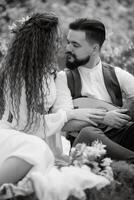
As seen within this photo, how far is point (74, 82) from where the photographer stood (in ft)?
16.6

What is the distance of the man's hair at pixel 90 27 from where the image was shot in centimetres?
536

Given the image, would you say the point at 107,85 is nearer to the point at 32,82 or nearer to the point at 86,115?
the point at 86,115

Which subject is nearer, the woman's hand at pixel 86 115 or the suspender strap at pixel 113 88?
the woman's hand at pixel 86 115

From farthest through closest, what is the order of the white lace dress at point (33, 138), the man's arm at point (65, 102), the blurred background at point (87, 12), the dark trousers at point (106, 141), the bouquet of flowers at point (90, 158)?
the blurred background at point (87, 12), the man's arm at point (65, 102), the dark trousers at point (106, 141), the bouquet of flowers at point (90, 158), the white lace dress at point (33, 138)

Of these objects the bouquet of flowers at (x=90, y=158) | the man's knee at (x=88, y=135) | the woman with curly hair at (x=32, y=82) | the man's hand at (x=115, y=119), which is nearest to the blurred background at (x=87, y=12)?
the man's hand at (x=115, y=119)

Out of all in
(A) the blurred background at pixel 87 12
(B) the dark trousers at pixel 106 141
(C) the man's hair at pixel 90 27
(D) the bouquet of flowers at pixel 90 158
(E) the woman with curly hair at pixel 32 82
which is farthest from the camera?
(A) the blurred background at pixel 87 12

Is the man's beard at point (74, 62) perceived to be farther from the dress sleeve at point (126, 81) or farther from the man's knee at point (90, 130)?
the man's knee at point (90, 130)

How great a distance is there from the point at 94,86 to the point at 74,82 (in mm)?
211

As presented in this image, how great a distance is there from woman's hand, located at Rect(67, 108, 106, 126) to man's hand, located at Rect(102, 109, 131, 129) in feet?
0.25

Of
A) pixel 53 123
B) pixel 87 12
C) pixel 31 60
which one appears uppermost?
pixel 87 12

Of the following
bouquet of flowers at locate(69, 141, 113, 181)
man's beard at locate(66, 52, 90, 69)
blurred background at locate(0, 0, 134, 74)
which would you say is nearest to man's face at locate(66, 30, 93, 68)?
man's beard at locate(66, 52, 90, 69)

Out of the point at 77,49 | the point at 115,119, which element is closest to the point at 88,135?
the point at 115,119

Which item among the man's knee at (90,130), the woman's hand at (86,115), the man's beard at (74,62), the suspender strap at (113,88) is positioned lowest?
the man's knee at (90,130)

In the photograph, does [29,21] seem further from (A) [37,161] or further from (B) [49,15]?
(A) [37,161]
